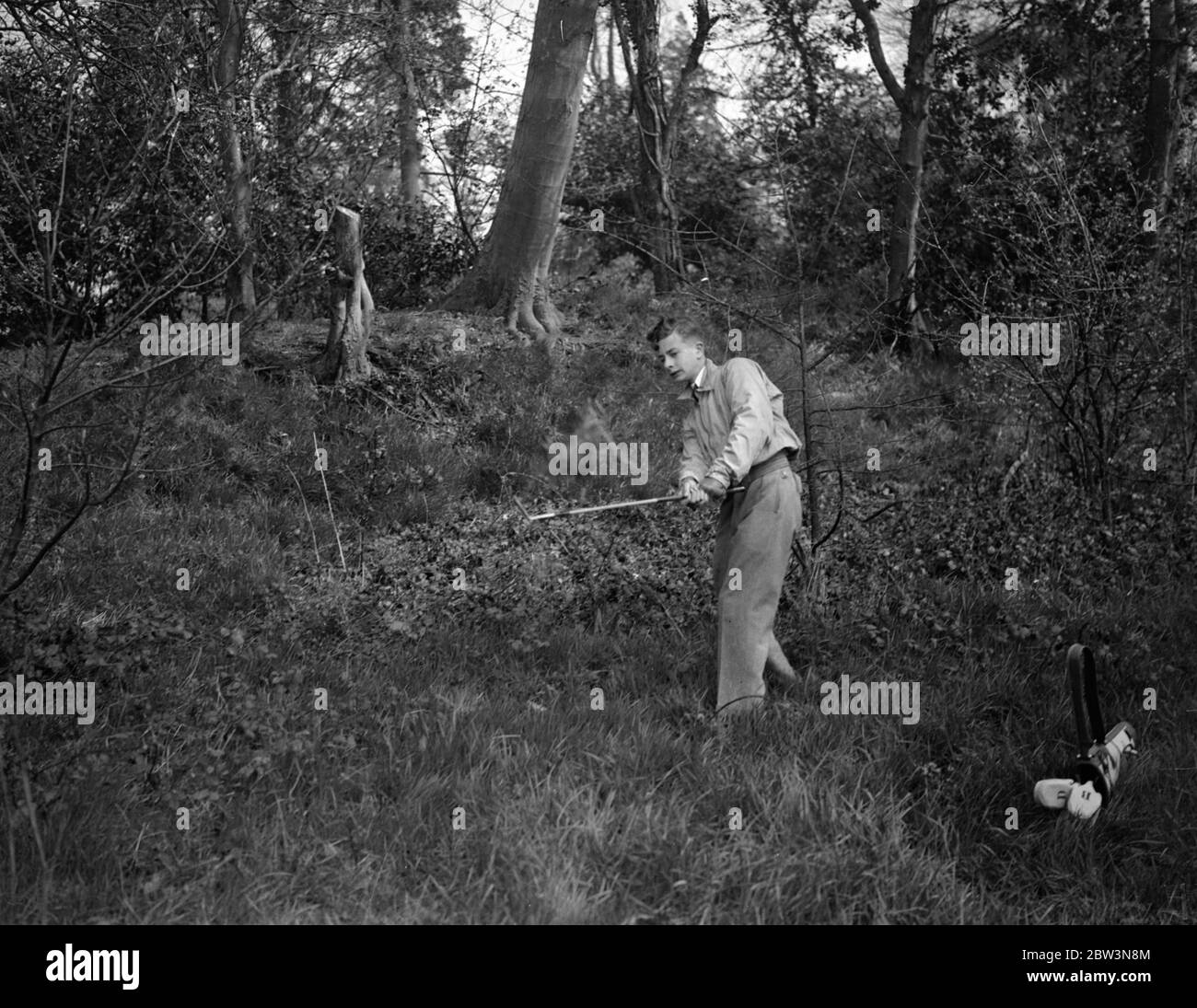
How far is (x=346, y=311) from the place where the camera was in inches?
380

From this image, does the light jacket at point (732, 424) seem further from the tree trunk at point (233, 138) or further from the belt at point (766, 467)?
the tree trunk at point (233, 138)

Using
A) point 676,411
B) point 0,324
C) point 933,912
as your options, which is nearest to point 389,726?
point 933,912

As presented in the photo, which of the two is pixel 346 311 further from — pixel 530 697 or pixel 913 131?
pixel 913 131

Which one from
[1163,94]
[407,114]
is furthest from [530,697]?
[407,114]

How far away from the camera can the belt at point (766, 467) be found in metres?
5.45

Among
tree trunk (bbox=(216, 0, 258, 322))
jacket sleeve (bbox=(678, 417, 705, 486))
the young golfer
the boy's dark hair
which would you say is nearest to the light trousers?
the young golfer

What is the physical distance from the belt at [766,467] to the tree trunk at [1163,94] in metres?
8.38

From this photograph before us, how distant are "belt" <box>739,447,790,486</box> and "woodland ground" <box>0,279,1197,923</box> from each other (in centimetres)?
110

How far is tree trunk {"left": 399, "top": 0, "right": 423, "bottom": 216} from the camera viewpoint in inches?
533

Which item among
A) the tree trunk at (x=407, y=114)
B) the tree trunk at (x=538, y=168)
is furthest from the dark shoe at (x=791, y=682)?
the tree trunk at (x=407, y=114)

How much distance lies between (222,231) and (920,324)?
344 inches

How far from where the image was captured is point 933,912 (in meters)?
4.00

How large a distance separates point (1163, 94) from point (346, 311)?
919 centimetres

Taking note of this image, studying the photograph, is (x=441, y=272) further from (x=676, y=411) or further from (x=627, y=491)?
(x=627, y=491)
